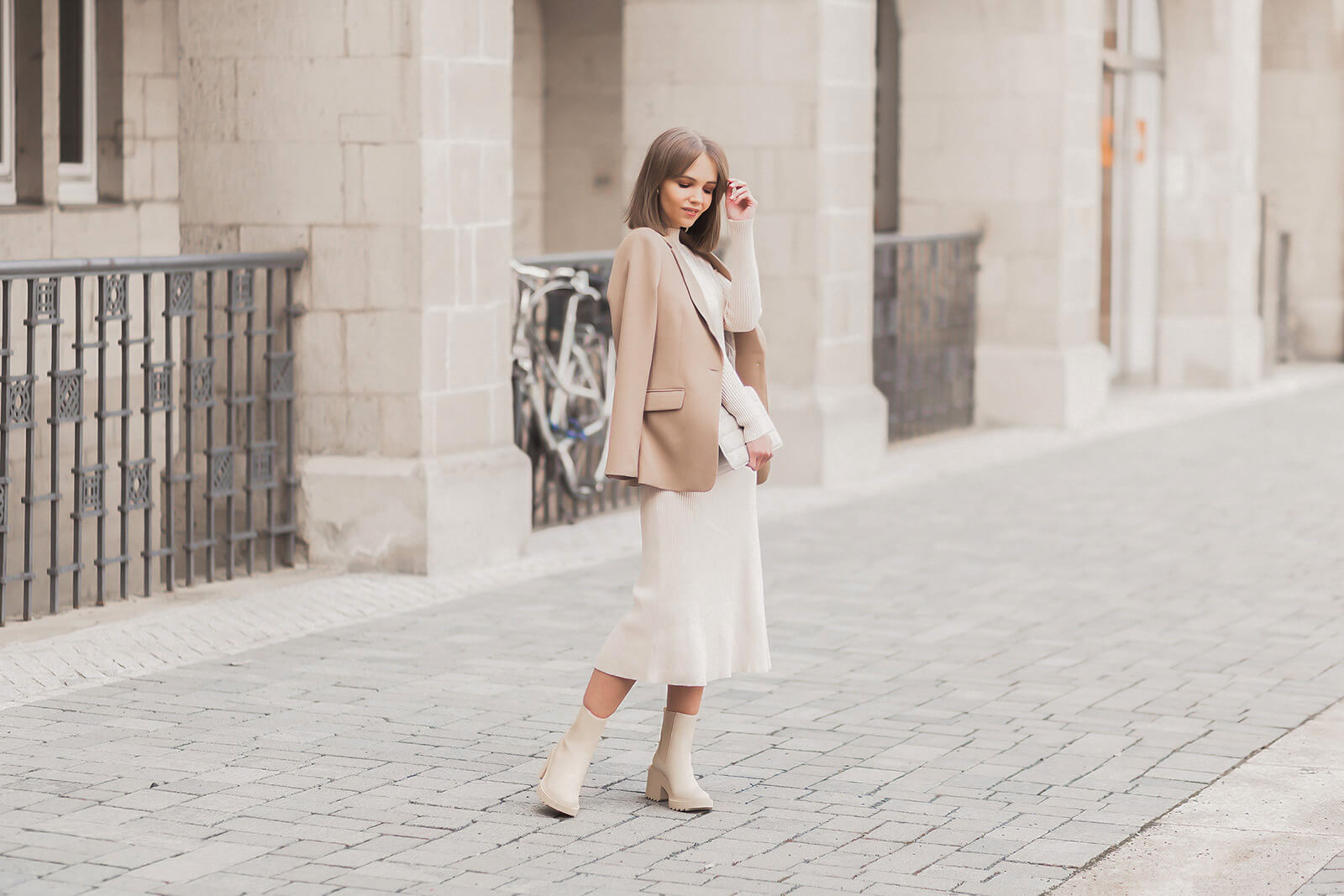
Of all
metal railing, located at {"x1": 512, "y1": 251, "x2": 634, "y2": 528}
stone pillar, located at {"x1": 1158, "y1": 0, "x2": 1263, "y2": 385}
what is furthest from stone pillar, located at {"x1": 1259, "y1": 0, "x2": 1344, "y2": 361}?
metal railing, located at {"x1": 512, "y1": 251, "x2": 634, "y2": 528}

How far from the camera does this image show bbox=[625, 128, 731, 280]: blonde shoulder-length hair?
5027mm

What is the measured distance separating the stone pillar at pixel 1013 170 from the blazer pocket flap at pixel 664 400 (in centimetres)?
968

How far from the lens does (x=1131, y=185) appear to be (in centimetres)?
1764

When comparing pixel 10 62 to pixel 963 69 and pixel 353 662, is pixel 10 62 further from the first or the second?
pixel 963 69

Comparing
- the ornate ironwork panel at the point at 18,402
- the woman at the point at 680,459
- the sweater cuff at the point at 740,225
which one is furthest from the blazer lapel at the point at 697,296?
the ornate ironwork panel at the point at 18,402

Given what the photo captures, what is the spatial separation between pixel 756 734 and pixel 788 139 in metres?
6.02

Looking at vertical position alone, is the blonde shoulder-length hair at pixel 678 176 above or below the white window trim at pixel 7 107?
below

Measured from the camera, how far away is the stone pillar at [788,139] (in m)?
11.4

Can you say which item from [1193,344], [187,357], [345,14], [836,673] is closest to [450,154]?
[345,14]

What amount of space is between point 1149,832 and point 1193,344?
13185 mm

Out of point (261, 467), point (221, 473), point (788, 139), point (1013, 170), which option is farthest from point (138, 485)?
point (1013, 170)

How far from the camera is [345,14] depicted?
8.52 metres

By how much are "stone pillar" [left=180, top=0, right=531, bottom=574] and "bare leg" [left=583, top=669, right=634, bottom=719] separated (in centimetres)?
342

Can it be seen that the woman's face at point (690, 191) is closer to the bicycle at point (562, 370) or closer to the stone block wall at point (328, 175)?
the stone block wall at point (328, 175)
